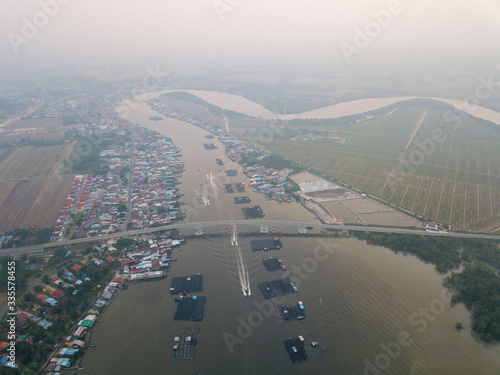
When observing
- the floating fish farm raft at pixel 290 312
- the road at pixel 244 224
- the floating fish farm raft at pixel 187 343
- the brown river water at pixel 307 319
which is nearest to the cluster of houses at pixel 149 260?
the brown river water at pixel 307 319

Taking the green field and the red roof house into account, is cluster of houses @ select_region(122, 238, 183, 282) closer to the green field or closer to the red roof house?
the red roof house

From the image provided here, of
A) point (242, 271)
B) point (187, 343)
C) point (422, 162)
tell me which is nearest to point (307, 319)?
point (242, 271)

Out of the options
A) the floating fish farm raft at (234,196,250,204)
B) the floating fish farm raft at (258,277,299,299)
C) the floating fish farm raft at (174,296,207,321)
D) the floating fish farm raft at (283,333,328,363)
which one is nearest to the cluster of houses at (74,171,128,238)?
the floating fish farm raft at (234,196,250,204)

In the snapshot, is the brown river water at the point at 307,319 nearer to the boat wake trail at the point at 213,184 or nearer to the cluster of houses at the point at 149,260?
the cluster of houses at the point at 149,260

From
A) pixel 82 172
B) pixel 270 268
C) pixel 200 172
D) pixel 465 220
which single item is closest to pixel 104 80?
pixel 82 172

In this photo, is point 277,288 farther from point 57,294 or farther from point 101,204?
point 101,204

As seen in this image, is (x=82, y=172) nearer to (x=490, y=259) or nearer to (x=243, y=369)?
(x=243, y=369)
